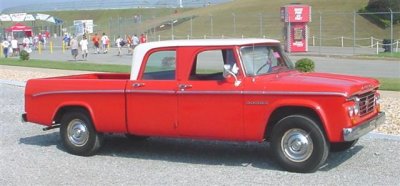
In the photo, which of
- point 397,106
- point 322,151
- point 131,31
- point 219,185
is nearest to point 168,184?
point 219,185

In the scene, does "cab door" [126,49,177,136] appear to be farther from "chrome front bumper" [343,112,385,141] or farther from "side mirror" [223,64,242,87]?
"chrome front bumper" [343,112,385,141]

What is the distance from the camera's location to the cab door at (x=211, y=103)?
7.84m

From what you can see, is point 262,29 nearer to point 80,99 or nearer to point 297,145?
point 80,99

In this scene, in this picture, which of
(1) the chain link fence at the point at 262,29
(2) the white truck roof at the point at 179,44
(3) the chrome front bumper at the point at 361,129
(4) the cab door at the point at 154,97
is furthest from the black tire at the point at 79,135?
(1) the chain link fence at the point at 262,29

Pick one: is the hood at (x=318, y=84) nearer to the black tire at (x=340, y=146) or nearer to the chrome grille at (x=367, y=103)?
the chrome grille at (x=367, y=103)

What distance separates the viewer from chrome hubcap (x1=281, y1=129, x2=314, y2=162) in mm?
7488

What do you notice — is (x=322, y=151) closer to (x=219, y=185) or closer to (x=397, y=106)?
(x=219, y=185)

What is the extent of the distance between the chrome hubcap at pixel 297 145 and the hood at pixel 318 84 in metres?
0.53

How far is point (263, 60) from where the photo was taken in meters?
8.19

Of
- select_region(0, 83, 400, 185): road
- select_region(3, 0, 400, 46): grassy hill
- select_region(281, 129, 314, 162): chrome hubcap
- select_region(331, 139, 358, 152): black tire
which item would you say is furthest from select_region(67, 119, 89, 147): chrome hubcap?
select_region(3, 0, 400, 46): grassy hill

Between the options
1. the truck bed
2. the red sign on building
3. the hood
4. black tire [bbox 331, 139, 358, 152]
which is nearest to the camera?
the hood

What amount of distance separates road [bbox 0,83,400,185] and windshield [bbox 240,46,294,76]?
3.91 ft

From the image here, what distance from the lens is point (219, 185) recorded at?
23.2ft

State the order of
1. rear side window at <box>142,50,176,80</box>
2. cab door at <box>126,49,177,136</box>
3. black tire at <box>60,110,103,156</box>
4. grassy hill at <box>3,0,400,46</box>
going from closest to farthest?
1. cab door at <box>126,49,177,136</box>
2. rear side window at <box>142,50,176,80</box>
3. black tire at <box>60,110,103,156</box>
4. grassy hill at <box>3,0,400,46</box>
